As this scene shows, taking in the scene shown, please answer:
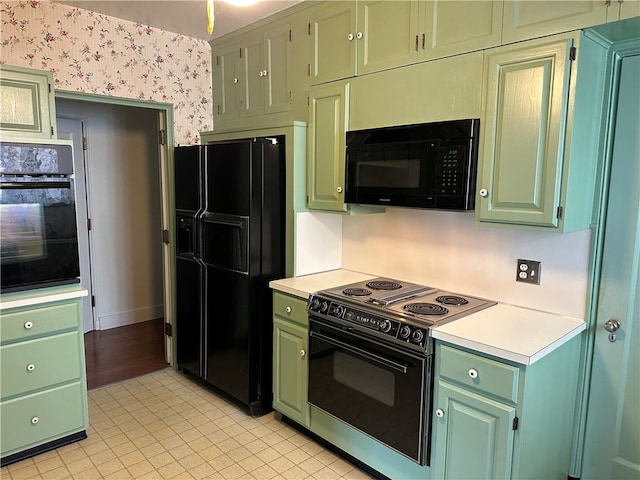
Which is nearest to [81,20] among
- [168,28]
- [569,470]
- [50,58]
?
[50,58]

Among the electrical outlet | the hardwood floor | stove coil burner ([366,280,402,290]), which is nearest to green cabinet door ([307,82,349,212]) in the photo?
stove coil burner ([366,280,402,290])

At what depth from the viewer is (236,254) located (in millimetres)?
2865

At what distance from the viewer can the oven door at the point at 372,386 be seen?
199 centimetres

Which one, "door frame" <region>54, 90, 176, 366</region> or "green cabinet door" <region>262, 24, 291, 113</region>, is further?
"door frame" <region>54, 90, 176, 366</region>

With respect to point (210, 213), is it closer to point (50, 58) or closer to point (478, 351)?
point (50, 58)

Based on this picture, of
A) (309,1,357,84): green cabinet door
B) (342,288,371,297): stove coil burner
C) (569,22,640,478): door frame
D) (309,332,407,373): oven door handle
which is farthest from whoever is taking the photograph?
(309,1,357,84): green cabinet door

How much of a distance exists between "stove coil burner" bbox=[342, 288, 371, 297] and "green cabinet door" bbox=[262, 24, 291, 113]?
1.39 m

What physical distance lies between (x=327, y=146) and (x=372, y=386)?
4.59 feet

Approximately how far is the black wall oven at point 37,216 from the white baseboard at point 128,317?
2296 mm

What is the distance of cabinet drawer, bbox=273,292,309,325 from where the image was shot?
8.42ft

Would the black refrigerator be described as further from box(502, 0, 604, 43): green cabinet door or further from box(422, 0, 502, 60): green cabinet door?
box(502, 0, 604, 43): green cabinet door

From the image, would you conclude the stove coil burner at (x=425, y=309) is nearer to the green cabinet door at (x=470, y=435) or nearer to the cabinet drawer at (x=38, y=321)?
the green cabinet door at (x=470, y=435)

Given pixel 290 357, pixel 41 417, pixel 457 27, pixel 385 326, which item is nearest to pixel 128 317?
pixel 41 417

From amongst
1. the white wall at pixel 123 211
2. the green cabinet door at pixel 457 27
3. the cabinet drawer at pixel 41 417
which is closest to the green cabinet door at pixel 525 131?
the green cabinet door at pixel 457 27
